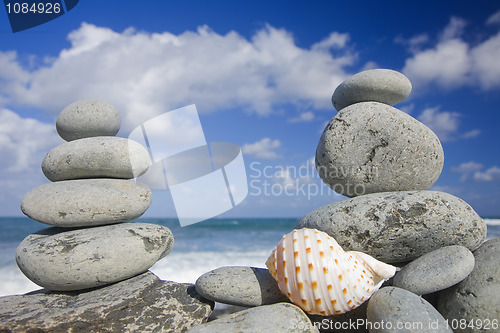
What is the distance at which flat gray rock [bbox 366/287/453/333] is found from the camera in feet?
9.44

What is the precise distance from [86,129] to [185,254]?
9.00 metres

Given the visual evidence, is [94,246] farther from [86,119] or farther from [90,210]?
[86,119]

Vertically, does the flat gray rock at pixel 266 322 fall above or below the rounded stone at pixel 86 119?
below

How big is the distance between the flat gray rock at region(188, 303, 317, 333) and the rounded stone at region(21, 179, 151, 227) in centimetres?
189

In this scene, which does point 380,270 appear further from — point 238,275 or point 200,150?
point 200,150

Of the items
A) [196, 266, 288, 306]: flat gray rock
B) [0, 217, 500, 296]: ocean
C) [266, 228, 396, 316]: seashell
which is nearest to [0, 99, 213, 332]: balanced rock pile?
[196, 266, 288, 306]: flat gray rock

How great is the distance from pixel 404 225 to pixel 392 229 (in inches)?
5.0

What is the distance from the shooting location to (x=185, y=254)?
13.1 meters

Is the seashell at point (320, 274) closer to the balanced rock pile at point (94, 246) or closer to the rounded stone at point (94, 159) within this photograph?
the balanced rock pile at point (94, 246)

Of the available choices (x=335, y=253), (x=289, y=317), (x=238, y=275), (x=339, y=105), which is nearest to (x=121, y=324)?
(x=238, y=275)

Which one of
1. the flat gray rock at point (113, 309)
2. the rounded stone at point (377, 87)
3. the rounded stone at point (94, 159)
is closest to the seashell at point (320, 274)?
the flat gray rock at point (113, 309)

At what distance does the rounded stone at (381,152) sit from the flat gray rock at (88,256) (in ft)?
8.09

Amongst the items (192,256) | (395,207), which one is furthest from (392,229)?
(192,256)

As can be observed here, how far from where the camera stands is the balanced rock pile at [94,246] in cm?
350
